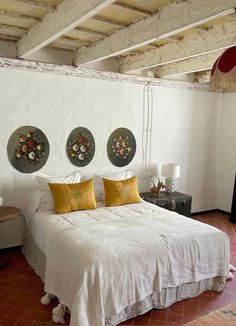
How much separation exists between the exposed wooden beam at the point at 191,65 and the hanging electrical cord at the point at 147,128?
1.07ft

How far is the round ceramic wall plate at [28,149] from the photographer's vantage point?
3.82 meters

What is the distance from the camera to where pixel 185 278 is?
289cm

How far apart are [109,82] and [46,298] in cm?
305

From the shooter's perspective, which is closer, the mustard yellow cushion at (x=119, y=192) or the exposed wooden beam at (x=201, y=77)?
the mustard yellow cushion at (x=119, y=192)

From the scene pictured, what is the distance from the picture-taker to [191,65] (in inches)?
168

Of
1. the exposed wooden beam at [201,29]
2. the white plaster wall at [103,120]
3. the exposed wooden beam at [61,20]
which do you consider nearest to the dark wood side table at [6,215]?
the white plaster wall at [103,120]

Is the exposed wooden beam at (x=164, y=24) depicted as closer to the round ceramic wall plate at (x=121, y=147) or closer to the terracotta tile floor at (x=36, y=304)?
the round ceramic wall plate at (x=121, y=147)

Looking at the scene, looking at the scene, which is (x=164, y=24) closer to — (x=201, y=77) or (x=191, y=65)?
(x=191, y=65)

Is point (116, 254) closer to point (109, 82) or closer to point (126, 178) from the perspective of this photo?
point (126, 178)

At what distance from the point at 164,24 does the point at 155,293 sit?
2399mm

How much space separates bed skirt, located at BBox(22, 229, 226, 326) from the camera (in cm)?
262

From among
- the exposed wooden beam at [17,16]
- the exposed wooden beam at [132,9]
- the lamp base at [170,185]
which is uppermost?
the exposed wooden beam at [17,16]

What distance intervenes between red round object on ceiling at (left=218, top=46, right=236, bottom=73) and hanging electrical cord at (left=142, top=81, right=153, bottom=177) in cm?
303

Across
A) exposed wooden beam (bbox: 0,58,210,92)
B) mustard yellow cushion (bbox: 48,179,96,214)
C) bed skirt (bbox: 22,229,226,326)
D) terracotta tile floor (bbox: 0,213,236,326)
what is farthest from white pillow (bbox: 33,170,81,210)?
exposed wooden beam (bbox: 0,58,210,92)
